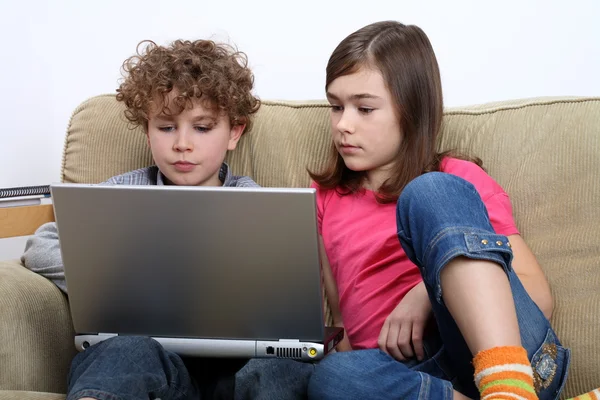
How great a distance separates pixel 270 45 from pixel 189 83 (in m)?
0.55

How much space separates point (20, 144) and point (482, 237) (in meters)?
1.67

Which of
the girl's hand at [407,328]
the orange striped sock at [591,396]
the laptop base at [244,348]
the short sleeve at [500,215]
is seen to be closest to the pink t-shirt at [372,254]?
the short sleeve at [500,215]

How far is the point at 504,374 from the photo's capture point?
934 millimetres

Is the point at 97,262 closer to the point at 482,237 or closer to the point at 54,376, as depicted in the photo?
the point at 54,376

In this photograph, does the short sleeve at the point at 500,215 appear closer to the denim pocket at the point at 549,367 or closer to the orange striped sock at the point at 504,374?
the denim pocket at the point at 549,367

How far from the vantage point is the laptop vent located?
1.16m

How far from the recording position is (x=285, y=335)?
1.16 meters

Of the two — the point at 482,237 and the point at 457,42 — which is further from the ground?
the point at 457,42

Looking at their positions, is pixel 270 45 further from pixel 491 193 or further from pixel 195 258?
pixel 195 258

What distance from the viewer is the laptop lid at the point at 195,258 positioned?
3.50 ft

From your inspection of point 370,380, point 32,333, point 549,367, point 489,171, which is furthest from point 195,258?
point 489,171

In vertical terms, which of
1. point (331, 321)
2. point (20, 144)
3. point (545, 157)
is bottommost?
point (331, 321)

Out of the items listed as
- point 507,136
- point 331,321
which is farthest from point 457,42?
point 331,321

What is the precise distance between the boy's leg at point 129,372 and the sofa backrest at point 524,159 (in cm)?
58
